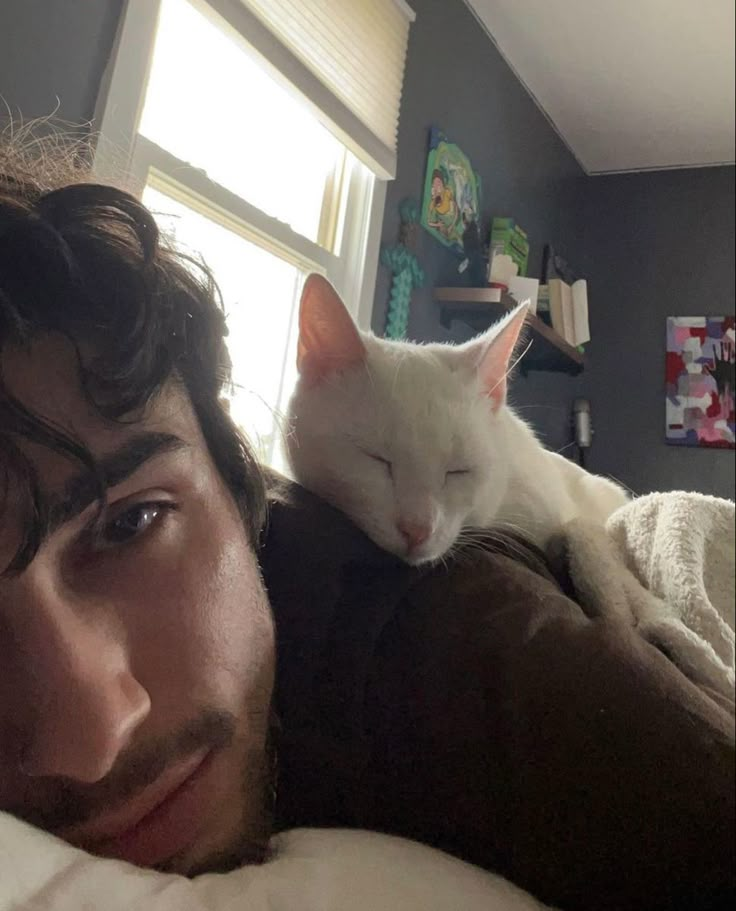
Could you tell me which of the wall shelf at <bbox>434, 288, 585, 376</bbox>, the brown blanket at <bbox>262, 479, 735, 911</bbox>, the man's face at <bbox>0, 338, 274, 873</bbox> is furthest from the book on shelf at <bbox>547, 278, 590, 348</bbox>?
the man's face at <bbox>0, 338, 274, 873</bbox>

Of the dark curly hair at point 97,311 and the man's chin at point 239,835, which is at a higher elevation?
the dark curly hair at point 97,311

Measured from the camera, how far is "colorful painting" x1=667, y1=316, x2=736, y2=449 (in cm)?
303

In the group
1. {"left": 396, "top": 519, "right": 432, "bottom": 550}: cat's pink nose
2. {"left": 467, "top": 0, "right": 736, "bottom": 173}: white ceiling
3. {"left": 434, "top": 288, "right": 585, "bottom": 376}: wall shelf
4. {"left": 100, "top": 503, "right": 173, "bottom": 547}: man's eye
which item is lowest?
{"left": 100, "top": 503, "right": 173, "bottom": 547}: man's eye

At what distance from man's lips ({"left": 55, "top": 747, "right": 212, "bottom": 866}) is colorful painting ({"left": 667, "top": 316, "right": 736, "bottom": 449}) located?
Result: 2891 millimetres

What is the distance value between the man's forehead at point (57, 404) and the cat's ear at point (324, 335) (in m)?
0.34

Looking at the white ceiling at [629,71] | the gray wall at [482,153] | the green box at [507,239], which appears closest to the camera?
the gray wall at [482,153]

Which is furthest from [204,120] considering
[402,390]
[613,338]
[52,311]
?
[613,338]

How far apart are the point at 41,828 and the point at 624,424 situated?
3.03 meters

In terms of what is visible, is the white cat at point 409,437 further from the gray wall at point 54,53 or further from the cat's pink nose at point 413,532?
the gray wall at point 54,53

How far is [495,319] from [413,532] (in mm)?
1705

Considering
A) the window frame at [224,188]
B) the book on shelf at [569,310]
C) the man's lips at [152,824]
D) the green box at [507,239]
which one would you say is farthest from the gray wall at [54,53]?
the book on shelf at [569,310]

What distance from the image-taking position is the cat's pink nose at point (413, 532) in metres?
0.79

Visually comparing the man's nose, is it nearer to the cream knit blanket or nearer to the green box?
the cream knit blanket

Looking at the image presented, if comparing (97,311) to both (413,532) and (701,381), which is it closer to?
(413,532)
